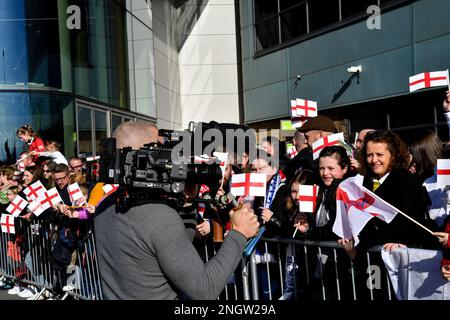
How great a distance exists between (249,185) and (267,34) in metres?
14.7

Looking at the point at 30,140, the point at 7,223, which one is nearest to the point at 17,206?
the point at 7,223

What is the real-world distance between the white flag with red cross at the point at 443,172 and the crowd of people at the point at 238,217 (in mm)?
134

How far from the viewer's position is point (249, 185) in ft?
14.3

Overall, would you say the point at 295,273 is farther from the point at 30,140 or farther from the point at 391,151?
the point at 30,140

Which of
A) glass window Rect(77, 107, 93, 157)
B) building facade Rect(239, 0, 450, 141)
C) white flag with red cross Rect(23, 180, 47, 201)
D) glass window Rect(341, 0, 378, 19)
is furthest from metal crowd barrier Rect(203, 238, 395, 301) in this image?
glass window Rect(341, 0, 378, 19)

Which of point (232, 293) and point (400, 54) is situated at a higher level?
point (400, 54)

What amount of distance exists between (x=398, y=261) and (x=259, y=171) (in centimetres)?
190

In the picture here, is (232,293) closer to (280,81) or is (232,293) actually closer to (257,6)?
(280,81)

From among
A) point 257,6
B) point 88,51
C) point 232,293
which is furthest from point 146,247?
point 257,6

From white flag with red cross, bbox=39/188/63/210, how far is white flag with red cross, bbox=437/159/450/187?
4177mm

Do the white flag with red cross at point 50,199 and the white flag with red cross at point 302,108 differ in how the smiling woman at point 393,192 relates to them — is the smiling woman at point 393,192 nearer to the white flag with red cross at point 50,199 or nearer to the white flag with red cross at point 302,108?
the white flag with red cross at point 50,199

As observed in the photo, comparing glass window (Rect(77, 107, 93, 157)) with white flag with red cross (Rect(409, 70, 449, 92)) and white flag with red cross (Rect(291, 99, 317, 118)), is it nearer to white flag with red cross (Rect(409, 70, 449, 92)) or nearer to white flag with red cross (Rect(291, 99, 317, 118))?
white flag with red cross (Rect(291, 99, 317, 118))

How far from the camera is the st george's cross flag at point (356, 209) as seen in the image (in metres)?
3.31
